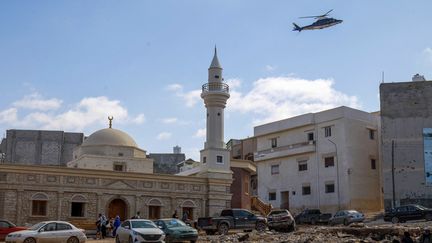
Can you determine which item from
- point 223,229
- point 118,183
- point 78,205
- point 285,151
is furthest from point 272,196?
point 223,229

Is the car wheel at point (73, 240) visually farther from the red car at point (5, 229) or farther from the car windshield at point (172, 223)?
the red car at point (5, 229)

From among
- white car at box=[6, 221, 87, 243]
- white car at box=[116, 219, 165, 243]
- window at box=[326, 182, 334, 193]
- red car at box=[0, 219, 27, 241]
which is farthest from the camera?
window at box=[326, 182, 334, 193]

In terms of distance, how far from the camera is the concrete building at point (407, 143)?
168 ft

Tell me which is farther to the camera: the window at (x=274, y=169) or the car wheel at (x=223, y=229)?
the window at (x=274, y=169)

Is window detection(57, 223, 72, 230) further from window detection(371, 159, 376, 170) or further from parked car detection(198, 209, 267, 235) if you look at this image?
window detection(371, 159, 376, 170)

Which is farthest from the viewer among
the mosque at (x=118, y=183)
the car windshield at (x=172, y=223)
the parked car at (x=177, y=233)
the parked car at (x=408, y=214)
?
the parked car at (x=408, y=214)

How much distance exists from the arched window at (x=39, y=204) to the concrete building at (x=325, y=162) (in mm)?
29552

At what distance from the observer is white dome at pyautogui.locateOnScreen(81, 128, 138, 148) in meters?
47.2

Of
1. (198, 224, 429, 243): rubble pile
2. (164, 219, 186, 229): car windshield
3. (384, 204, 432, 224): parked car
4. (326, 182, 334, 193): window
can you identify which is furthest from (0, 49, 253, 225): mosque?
(384, 204, 432, 224): parked car

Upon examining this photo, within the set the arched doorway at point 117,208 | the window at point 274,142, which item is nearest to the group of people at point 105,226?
the arched doorway at point 117,208

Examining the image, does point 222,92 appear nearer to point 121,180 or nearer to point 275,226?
point 121,180

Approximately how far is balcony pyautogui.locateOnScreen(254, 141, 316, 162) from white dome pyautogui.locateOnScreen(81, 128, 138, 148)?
19.0 metres

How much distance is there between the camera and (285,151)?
60875mm

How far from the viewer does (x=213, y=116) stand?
47.0 metres
